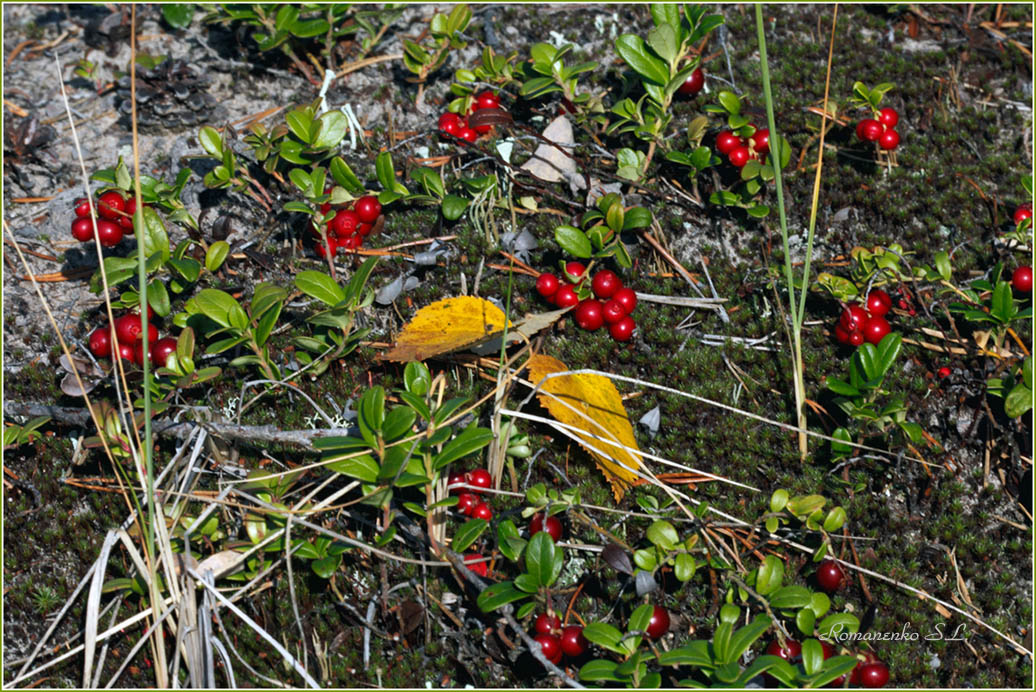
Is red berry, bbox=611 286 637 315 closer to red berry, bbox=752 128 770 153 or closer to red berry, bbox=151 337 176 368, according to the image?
red berry, bbox=752 128 770 153

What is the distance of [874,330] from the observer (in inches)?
141

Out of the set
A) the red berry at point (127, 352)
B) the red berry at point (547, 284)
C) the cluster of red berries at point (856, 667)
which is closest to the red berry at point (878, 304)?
the red berry at point (547, 284)

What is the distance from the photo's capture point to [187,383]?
348 cm

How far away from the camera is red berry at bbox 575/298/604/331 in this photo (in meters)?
3.73

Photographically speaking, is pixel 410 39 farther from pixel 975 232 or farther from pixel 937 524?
pixel 937 524

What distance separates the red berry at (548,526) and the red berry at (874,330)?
5.12 ft

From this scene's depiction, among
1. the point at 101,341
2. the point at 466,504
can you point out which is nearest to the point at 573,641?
the point at 466,504

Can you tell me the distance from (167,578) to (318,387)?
3.32 feet

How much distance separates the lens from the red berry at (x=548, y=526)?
3135 mm

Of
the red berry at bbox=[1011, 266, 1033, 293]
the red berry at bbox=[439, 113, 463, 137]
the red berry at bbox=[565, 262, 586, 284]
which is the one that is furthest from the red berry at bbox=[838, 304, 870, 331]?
the red berry at bbox=[439, 113, 463, 137]

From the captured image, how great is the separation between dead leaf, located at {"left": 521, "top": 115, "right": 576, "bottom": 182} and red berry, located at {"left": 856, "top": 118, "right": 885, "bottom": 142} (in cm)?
142

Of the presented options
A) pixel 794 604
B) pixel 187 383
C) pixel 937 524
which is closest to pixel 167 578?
pixel 187 383

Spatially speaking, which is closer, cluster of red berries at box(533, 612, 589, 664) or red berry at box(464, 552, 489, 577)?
cluster of red berries at box(533, 612, 589, 664)

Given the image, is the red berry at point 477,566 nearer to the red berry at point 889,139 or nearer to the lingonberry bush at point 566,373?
the lingonberry bush at point 566,373
